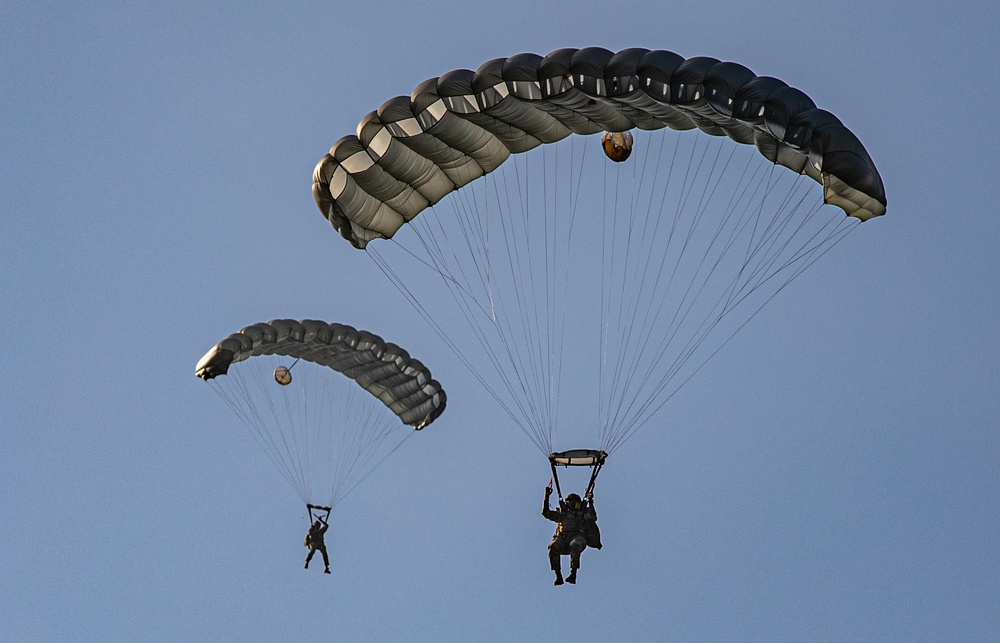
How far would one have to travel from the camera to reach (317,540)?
30.7 m

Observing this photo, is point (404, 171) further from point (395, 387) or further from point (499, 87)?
point (395, 387)

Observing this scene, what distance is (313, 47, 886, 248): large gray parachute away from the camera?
19.6 m

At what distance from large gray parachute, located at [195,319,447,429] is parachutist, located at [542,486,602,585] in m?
7.51

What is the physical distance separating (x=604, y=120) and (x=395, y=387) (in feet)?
31.1

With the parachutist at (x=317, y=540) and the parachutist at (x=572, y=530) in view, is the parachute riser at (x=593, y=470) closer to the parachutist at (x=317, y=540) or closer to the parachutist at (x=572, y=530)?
the parachutist at (x=572, y=530)

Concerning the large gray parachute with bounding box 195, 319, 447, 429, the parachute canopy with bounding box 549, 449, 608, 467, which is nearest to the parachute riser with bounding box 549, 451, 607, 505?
the parachute canopy with bounding box 549, 449, 608, 467

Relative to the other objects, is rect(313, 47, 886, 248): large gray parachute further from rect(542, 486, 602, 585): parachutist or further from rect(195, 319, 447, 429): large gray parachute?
rect(542, 486, 602, 585): parachutist

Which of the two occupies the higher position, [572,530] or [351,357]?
[351,357]

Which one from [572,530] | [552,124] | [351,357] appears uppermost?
[552,124]

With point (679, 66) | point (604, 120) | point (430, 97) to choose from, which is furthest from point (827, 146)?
point (430, 97)

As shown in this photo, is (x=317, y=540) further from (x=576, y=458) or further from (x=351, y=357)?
(x=576, y=458)

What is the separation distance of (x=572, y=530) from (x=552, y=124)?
18.7ft

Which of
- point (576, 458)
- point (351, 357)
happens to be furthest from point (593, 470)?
point (351, 357)

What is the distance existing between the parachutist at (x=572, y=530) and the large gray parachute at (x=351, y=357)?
751 cm
